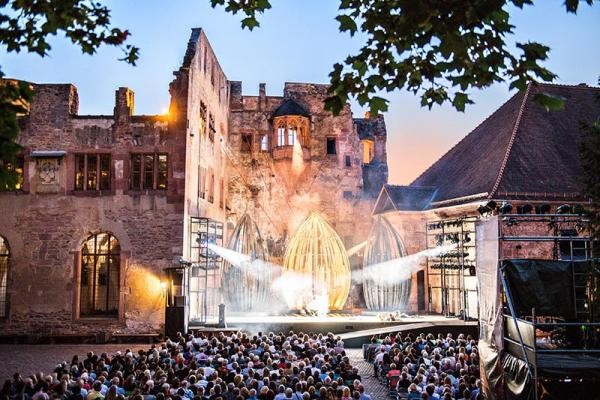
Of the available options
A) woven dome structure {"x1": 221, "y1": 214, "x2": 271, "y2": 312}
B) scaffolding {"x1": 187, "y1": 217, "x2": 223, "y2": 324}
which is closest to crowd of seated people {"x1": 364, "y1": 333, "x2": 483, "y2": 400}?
scaffolding {"x1": 187, "y1": 217, "x2": 223, "y2": 324}

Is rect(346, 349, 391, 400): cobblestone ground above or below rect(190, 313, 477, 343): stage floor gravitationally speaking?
below

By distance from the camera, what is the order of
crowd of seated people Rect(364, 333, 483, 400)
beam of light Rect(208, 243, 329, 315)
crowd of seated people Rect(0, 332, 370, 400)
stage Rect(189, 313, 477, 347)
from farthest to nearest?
beam of light Rect(208, 243, 329, 315) < stage Rect(189, 313, 477, 347) < crowd of seated people Rect(364, 333, 483, 400) < crowd of seated people Rect(0, 332, 370, 400)

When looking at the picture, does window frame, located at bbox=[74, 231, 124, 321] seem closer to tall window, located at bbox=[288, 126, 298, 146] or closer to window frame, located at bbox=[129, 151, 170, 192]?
window frame, located at bbox=[129, 151, 170, 192]

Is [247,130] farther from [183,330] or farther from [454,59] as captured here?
[454,59]

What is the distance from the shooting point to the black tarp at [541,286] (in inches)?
508

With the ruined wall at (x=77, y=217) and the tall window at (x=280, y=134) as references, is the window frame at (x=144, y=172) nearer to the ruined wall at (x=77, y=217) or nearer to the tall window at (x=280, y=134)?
the ruined wall at (x=77, y=217)

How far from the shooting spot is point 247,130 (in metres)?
35.6

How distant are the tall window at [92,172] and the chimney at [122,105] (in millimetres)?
1767

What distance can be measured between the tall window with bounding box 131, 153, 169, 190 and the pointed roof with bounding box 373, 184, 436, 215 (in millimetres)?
13159

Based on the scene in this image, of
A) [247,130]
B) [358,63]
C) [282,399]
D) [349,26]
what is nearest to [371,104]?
[358,63]

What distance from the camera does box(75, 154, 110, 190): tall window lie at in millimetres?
23422

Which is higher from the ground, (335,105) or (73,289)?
(335,105)

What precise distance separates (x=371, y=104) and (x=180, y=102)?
736 inches

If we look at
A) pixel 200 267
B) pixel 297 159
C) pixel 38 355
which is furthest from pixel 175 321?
pixel 297 159
